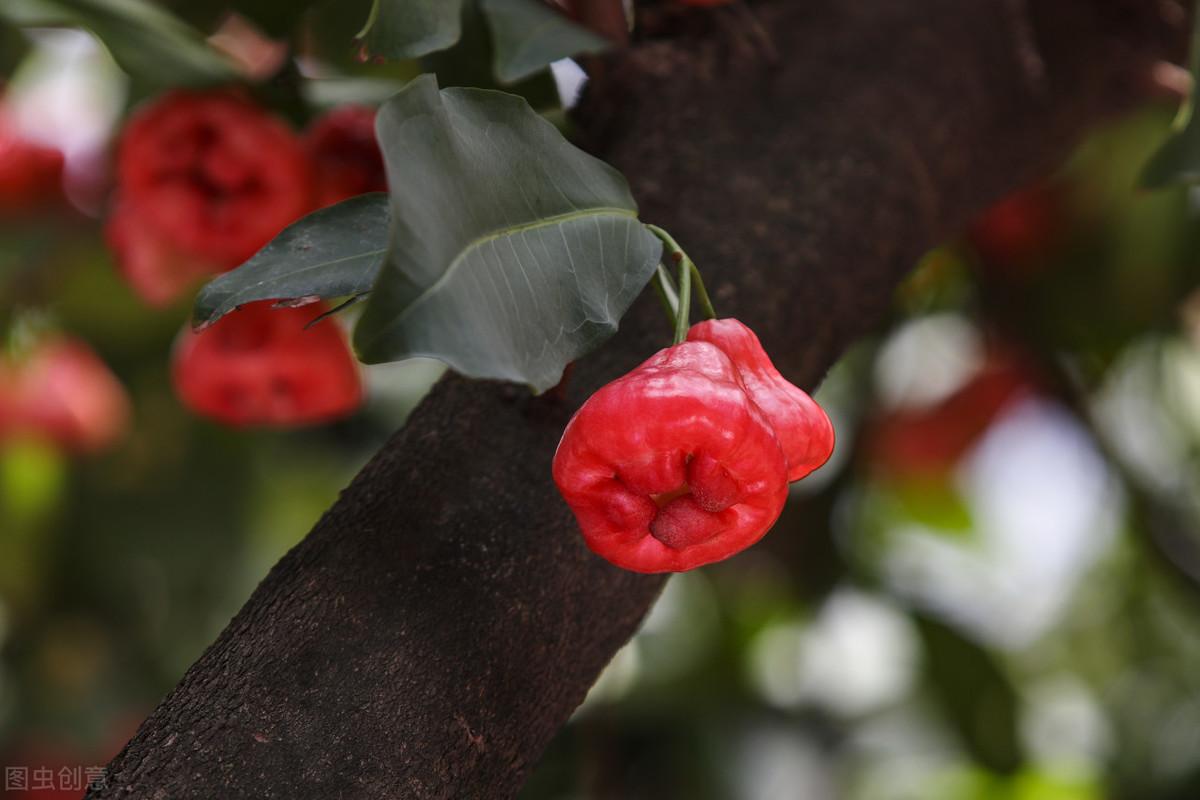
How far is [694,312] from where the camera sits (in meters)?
0.76

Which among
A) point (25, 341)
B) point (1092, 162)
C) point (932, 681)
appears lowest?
point (932, 681)

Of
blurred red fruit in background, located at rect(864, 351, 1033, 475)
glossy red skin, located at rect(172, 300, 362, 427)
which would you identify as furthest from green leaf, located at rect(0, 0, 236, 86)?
blurred red fruit in background, located at rect(864, 351, 1033, 475)

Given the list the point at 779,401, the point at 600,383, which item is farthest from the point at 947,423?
the point at 779,401

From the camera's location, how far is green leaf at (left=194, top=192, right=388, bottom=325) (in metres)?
0.55

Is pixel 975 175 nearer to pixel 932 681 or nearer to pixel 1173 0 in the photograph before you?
pixel 1173 0

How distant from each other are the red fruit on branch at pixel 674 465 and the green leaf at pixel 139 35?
1.75ft

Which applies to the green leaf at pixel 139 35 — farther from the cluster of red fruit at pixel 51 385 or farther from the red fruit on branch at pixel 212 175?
the cluster of red fruit at pixel 51 385

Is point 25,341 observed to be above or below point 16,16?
below

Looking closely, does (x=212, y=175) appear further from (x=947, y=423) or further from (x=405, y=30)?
(x=947, y=423)

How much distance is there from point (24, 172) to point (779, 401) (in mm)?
1052

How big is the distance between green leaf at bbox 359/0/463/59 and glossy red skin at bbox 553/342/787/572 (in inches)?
8.5

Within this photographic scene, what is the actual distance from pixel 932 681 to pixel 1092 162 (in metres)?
0.74

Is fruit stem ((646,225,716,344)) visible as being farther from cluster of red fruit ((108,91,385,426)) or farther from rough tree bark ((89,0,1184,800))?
cluster of red fruit ((108,91,385,426))

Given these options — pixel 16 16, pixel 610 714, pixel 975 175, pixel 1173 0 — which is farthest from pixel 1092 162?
pixel 16 16
